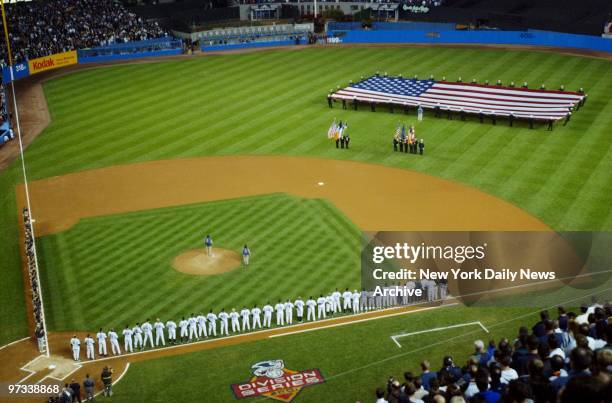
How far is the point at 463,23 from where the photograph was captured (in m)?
75.0

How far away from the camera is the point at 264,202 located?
3494 centimetres

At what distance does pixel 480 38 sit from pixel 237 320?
54.1 m

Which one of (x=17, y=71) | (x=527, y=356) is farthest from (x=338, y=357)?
(x=17, y=71)

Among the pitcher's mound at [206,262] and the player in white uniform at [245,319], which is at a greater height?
the pitcher's mound at [206,262]

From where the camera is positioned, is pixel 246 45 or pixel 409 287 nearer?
pixel 409 287

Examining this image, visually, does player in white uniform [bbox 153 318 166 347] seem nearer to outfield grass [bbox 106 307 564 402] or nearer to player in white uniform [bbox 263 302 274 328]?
outfield grass [bbox 106 307 564 402]

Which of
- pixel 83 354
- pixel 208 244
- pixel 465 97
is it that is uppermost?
pixel 465 97

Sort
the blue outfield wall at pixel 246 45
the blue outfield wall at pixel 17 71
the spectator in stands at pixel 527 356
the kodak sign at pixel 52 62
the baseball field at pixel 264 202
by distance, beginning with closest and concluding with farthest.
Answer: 1. the spectator in stands at pixel 527 356
2. the baseball field at pixel 264 202
3. the blue outfield wall at pixel 17 71
4. the kodak sign at pixel 52 62
5. the blue outfield wall at pixel 246 45

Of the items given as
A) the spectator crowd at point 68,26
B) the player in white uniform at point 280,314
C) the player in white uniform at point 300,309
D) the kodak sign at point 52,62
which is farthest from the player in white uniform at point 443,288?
the kodak sign at point 52,62

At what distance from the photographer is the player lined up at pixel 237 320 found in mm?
23547

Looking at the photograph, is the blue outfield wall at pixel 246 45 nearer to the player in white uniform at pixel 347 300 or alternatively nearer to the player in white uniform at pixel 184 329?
the player in white uniform at pixel 347 300

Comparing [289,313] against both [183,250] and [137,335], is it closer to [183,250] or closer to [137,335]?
[137,335]

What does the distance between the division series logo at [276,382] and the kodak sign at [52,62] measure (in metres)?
50.0

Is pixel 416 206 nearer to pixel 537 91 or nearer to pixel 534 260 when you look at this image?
pixel 534 260
